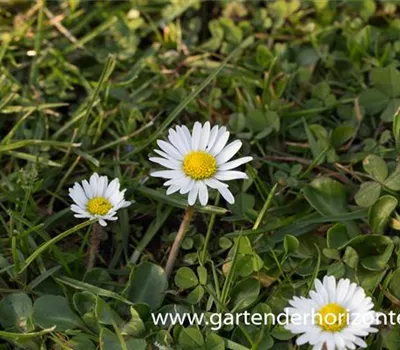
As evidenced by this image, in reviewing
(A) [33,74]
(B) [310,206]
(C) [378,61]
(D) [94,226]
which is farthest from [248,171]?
(A) [33,74]

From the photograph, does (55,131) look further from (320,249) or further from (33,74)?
(320,249)

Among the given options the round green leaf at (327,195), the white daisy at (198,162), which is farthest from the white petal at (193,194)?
the round green leaf at (327,195)

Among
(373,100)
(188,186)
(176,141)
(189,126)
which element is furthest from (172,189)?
(373,100)

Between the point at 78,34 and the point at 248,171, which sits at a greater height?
the point at 78,34

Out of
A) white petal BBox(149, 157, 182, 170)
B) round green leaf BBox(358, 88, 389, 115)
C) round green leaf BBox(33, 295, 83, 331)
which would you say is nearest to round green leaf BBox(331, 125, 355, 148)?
round green leaf BBox(358, 88, 389, 115)

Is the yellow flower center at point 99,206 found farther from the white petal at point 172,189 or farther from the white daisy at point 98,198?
the white petal at point 172,189

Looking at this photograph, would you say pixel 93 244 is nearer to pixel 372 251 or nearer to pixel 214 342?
pixel 214 342

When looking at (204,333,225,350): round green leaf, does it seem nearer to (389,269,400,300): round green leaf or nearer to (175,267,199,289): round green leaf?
(175,267,199,289): round green leaf
